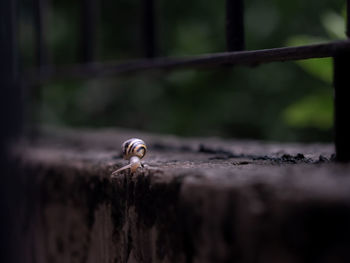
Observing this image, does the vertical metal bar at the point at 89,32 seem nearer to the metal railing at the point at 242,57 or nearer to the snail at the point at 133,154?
the metal railing at the point at 242,57

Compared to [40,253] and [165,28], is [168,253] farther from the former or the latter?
[165,28]

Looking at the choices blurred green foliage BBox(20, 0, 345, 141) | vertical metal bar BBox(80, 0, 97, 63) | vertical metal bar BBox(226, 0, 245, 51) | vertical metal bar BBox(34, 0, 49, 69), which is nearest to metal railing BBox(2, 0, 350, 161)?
vertical metal bar BBox(226, 0, 245, 51)

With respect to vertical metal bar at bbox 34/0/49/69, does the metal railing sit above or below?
below

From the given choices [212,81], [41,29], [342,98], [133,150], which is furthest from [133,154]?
[212,81]

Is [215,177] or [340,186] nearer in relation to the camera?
[340,186]

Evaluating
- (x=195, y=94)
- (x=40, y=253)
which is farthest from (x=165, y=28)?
(x=40, y=253)

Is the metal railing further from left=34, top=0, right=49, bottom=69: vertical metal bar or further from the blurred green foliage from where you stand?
the blurred green foliage

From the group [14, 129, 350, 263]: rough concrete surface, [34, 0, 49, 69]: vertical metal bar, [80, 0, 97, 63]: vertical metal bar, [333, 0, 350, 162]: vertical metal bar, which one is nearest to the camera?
[14, 129, 350, 263]: rough concrete surface
